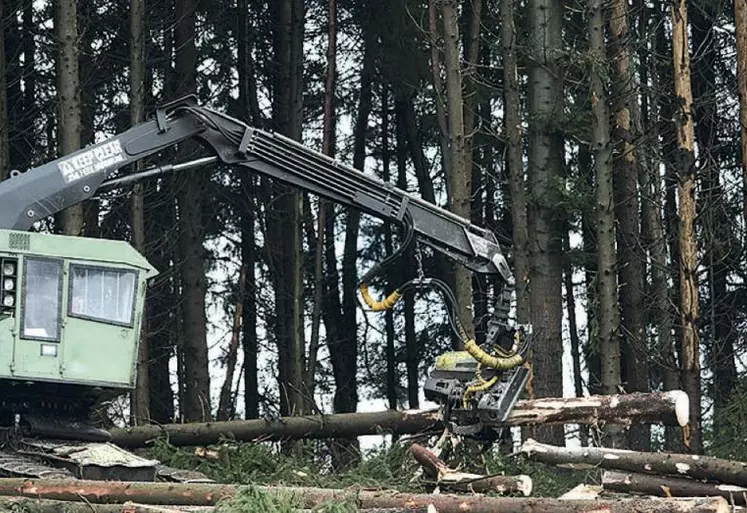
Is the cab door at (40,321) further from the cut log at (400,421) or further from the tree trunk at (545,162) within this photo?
the tree trunk at (545,162)

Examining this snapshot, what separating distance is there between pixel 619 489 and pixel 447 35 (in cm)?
899

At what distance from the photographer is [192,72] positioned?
2856 cm

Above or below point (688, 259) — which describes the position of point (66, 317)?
below

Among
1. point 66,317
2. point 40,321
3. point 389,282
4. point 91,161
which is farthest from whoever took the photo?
point 389,282

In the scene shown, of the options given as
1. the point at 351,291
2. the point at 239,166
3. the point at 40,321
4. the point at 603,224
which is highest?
the point at 351,291

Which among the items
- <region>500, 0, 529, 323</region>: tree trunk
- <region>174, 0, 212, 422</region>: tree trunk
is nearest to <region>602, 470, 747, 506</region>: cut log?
<region>500, 0, 529, 323</region>: tree trunk

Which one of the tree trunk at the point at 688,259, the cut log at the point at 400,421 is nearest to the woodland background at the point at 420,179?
the tree trunk at the point at 688,259

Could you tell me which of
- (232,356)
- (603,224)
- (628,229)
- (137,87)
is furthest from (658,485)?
(232,356)

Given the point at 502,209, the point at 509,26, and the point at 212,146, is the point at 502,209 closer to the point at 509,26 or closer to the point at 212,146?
the point at 509,26

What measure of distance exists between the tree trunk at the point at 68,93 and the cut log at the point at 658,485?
983 centimetres

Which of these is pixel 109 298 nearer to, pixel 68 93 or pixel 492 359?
pixel 492 359

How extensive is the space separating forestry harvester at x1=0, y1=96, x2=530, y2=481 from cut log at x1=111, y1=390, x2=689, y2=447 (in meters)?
0.39

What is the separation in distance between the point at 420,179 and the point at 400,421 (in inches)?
728

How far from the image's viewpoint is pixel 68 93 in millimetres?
20562
